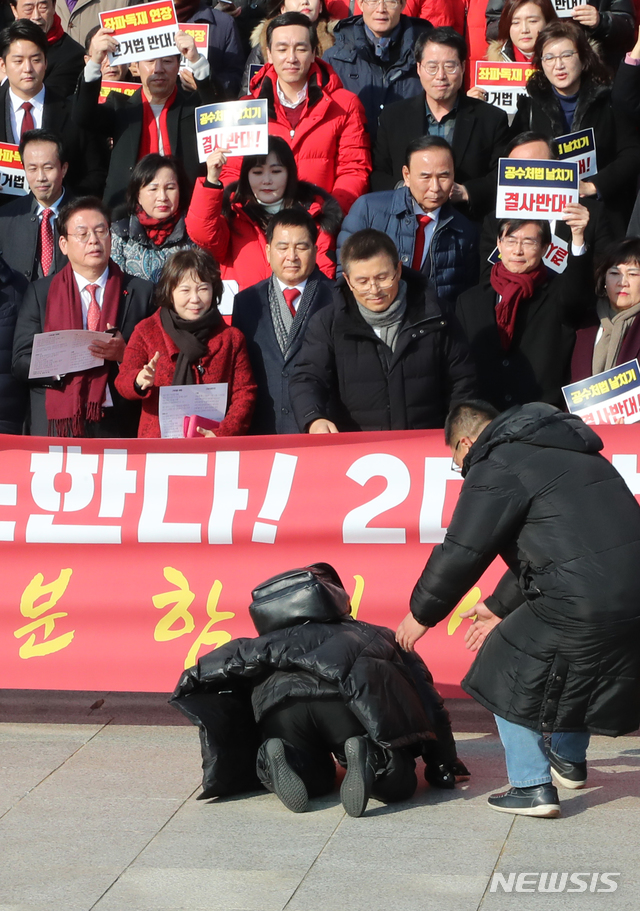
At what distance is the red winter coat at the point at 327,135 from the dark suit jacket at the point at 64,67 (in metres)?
1.98

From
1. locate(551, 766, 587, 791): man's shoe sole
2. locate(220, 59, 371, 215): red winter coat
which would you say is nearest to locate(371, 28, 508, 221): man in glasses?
locate(220, 59, 371, 215): red winter coat

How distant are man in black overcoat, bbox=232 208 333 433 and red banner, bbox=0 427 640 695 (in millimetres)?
718

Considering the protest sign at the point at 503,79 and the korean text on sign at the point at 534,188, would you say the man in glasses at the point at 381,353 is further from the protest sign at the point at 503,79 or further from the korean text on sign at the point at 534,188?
the protest sign at the point at 503,79

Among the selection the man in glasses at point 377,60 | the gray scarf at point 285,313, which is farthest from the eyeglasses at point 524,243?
the man in glasses at point 377,60

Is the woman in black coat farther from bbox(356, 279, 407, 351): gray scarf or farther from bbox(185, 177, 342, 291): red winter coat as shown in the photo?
bbox(356, 279, 407, 351): gray scarf

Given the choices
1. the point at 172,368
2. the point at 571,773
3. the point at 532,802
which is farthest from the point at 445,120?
the point at 532,802

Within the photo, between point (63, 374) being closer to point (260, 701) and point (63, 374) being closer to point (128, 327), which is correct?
point (128, 327)

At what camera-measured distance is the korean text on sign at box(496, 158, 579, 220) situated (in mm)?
6984

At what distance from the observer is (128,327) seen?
727 cm

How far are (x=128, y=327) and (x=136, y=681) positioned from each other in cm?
205

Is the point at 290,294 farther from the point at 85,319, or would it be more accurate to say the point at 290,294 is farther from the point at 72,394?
the point at 72,394

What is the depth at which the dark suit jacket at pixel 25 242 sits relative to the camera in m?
8.04

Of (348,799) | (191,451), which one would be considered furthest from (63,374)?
(348,799)

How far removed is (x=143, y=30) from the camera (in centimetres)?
847
